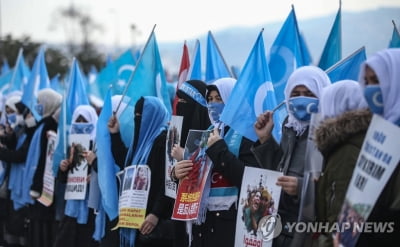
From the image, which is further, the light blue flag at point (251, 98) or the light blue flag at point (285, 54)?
the light blue flag at point (285, 54)

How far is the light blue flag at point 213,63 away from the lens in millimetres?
7566

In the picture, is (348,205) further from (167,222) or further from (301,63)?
(301,63)

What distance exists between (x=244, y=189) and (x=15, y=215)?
15.9 feet

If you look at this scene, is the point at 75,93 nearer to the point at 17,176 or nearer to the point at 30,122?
the point at 30,122

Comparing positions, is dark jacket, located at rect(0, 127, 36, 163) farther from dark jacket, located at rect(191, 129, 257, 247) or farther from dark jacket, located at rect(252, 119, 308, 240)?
dark jacket, located at rect(252, 119, 308, 240)

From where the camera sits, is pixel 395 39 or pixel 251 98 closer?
pixel 251 98

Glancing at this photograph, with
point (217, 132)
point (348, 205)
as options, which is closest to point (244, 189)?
point (217, 132)

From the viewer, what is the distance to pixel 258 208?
4270 millimetres

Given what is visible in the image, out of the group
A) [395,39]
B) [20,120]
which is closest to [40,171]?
[20,120]

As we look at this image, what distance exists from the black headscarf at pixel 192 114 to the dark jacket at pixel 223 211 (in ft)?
2.03

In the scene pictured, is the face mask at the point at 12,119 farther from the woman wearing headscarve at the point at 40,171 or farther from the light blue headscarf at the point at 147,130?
the light blue headscarf at the point at 147,130

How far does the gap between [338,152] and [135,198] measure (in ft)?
8.73

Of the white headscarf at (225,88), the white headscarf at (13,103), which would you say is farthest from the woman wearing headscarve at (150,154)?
the white headscarf at (13,103)

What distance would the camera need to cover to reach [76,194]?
22.8 ft
